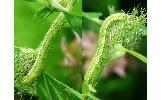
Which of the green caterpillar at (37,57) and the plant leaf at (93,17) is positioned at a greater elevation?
the plant leaf at (93,17)

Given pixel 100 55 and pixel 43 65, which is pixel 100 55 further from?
pixel 43 65

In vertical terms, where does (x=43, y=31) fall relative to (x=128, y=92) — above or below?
above

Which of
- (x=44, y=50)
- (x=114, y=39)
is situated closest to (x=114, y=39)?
(x=114, y=39)

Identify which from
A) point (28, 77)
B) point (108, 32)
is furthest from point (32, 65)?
point (108, 32)

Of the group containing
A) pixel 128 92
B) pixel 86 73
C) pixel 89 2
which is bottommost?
pixel 128 92

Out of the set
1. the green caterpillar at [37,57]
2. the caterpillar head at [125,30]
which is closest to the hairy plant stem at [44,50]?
the green caterpillar at [37,57]

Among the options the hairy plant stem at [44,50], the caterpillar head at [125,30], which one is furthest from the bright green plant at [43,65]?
the caterpillar head at [125,30]

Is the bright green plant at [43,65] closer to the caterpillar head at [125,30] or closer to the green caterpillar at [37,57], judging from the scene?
the green caterpillar at [37,57]

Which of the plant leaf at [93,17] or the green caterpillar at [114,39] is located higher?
the plant leaf at [93,17]
